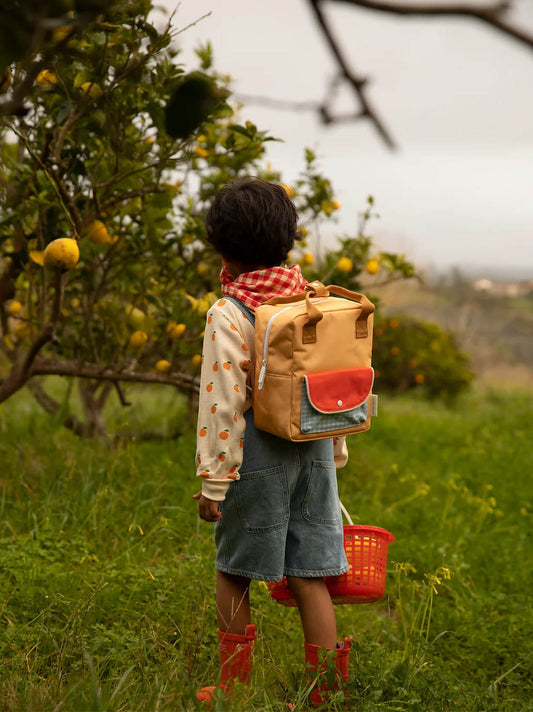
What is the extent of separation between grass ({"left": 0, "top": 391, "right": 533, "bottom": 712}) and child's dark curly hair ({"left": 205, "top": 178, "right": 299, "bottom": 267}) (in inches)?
39.5

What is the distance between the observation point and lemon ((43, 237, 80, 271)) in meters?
2.37

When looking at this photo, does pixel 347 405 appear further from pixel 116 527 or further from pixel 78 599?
pixel 116 527

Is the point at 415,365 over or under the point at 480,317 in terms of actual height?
over

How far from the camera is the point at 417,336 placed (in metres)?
8.30

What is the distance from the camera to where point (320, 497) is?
2146 mm

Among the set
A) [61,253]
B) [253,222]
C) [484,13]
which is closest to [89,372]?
[61,253]

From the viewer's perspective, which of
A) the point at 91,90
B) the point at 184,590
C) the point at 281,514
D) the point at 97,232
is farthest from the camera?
the point at 97,232

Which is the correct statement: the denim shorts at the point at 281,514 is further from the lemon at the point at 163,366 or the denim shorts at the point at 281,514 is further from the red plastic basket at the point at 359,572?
the lemon at the point at 163,366

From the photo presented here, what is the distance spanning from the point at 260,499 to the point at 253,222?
69 cm

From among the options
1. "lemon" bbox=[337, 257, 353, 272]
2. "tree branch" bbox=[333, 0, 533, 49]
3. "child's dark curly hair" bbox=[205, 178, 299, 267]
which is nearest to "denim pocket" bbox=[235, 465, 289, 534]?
Answer: "child's dark curly hair" bbox=[205, 178, 299, 267]

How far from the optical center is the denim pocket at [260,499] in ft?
6.75

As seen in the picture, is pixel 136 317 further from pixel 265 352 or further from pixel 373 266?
pixel 265 352

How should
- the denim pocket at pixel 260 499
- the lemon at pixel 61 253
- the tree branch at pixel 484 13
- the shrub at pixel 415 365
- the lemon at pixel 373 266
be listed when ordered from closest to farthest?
the tree branch at pixel 484 13
the denim pocket at pixel 260 499
the lemon at pixel 61 253
the lemon at pixel 373 266
the shrub at pixel 415 365

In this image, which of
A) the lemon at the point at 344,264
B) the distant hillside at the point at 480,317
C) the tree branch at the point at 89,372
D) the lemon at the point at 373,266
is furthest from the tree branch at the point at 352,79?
the distant hillside at the point at 480,317
